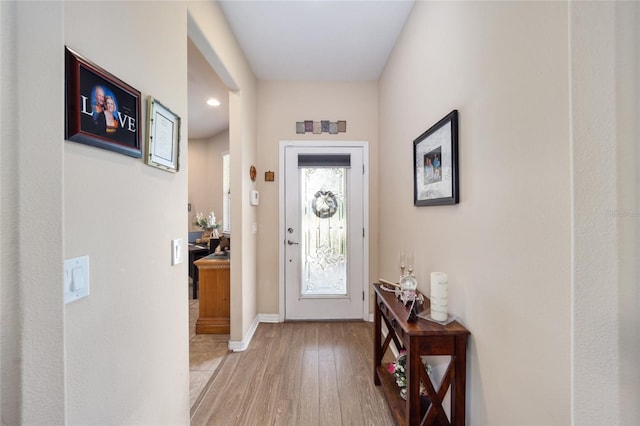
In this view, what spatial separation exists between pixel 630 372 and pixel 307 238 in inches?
104

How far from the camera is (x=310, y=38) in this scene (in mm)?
2342

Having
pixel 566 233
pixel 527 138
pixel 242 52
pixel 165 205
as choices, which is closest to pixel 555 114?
pixel 527 138

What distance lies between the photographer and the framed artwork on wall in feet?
3.63

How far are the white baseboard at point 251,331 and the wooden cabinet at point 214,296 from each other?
0.89 ft

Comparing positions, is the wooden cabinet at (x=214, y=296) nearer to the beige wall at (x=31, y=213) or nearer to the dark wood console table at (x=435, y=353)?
the dark wood console table at (x=435, y=353)

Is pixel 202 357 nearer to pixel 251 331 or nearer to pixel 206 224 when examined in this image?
pixel 251 331

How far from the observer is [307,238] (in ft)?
10.3

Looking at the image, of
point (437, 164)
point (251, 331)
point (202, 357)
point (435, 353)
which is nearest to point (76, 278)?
point (435, 353)

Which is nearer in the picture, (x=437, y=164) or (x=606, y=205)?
(x=606, y=205)

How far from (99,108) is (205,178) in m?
4.54

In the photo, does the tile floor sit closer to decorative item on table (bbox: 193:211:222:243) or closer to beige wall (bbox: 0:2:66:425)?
beige wall (bbox: 0:2:66:425)

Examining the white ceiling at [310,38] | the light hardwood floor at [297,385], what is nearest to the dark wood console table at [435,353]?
the light hardwood floor at [297,385]

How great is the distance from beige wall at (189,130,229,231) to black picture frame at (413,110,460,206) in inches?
162

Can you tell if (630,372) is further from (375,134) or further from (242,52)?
(242,52)
